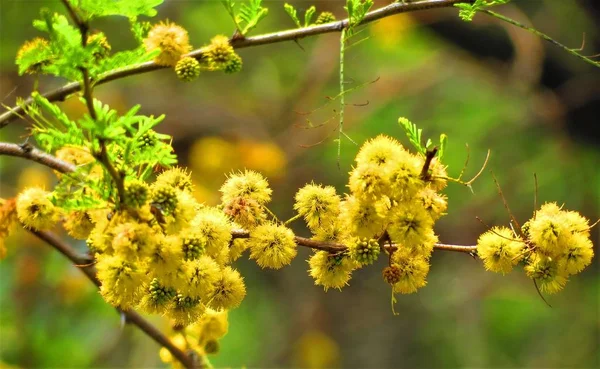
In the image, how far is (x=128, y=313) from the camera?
1.94 meters

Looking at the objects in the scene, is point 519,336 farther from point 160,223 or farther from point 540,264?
point 160,223

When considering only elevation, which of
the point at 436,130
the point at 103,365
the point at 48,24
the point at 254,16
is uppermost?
the point at 48,24

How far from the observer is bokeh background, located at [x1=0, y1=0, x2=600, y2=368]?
4309 mm

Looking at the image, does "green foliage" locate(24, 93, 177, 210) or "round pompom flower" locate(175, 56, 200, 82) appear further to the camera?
"round pompom flower" locate(175, 56, 200, 82)

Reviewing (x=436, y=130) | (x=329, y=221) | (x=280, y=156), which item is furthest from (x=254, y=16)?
(x=436, y=130)

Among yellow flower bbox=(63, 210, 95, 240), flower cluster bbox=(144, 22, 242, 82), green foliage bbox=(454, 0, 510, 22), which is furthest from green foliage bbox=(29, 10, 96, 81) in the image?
green foliage bbox=(454, 0, 510, 22)

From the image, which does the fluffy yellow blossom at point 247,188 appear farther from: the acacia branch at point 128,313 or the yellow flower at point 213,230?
the acacia branch at point 128,313

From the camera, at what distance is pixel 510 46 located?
15.6 feet

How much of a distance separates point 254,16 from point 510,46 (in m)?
3.40

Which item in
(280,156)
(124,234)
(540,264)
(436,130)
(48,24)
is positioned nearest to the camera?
(48,24)

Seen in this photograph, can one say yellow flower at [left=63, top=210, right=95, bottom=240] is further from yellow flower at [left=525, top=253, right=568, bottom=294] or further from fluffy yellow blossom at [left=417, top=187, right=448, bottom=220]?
yellow flower at [left=525, top=253, right=568, bottom=294]

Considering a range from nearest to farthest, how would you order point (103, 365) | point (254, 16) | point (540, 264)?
1. point (540, 264)
2. point (254, 16)
3. point (103, 365)

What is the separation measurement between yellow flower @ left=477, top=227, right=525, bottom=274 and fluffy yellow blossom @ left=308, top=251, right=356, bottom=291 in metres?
0.24

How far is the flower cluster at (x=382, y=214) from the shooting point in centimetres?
132
